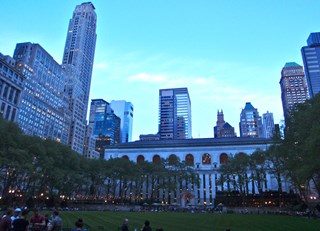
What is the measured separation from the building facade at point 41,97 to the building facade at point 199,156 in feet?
160

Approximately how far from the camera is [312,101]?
44156 millimetres

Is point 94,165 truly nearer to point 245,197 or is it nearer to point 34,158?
point 34,158

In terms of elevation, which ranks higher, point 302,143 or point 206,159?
point 206,159

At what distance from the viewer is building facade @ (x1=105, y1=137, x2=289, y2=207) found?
10781 centimetres

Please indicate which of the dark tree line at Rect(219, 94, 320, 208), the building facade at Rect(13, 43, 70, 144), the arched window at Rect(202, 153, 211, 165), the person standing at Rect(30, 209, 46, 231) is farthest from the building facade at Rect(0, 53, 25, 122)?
the person standing at Rect(30, 209, 46, 231)

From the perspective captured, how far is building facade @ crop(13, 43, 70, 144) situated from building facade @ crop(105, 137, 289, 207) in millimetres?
48651

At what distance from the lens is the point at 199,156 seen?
116125mm

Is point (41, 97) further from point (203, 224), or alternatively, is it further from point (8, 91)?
point (203, 224)

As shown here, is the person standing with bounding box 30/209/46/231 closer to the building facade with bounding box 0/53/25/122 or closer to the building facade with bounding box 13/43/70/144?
the building facade with bounding box 0/53/25/122

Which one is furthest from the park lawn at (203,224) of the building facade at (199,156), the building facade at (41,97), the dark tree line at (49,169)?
the building facade at (41,97)

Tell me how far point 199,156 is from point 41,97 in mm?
94464

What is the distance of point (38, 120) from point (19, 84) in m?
36.6

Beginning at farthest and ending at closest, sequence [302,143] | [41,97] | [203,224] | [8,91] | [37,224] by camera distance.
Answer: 1. [41,97]
2. [8,91]
3. [302,143]
4. [203,224]
5. [37,224]

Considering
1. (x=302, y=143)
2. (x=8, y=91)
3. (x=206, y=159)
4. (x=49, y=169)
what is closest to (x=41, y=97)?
(x=8, y=91)
